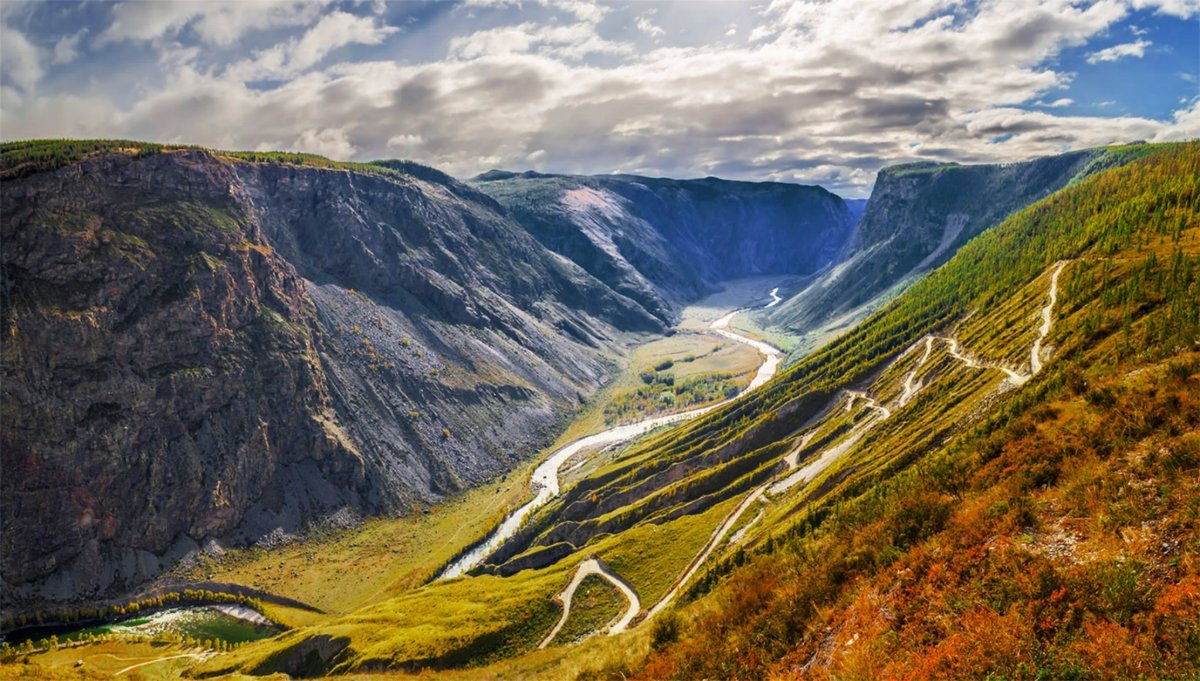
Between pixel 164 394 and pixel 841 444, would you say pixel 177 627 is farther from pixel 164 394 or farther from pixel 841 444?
pixel 841 444

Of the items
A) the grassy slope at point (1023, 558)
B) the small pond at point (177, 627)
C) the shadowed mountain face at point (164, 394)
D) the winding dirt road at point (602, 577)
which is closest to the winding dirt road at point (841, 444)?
the winding dirt road at point (602, 577)

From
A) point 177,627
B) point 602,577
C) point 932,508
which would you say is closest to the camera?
point 932,508

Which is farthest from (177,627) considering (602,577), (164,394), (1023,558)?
(1023,558)

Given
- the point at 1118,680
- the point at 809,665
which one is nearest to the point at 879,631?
the point at 809,665

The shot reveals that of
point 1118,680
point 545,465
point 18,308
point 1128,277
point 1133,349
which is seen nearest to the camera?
point 1118,680

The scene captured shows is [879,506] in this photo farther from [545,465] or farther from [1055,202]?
[1055,202]

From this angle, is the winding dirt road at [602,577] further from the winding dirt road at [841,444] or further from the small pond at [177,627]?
the small pond at [177,627]

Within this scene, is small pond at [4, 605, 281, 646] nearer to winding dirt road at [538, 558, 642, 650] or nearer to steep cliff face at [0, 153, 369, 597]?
steep cliff face at [0, 153, 369, 597]

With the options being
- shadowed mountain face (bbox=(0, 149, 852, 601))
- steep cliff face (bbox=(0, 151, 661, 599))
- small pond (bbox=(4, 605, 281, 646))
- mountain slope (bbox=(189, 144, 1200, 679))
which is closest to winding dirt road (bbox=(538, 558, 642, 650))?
mountain slope (bbox=(189, 144, 1200, 679))
